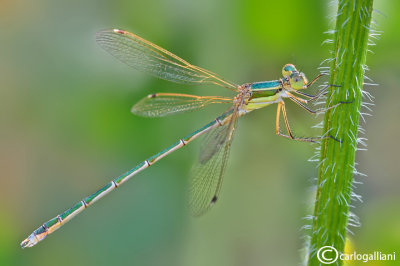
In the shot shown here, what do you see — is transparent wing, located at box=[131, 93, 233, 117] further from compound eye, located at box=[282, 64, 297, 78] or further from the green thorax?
compound eye, located at box=[282, 64, 297, 78]

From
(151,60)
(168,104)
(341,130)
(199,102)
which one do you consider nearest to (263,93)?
(199,102)

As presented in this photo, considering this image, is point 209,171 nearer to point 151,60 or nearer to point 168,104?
point 168,104

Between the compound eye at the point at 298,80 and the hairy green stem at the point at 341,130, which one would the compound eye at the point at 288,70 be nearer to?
the compound eye at the point at 298,80

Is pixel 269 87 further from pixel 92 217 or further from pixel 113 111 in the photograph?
pixel 92 217

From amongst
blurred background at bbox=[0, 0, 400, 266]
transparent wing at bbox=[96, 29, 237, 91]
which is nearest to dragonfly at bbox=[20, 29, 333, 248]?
transparent wing at bbox=[96, 29, 237, 91]

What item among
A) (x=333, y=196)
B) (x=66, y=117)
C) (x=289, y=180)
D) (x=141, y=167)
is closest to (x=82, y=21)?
(x=66, y=117)

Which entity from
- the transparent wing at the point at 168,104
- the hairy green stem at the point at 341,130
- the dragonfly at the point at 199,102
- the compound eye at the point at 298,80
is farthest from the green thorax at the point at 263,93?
the hairy green stem at the point at 341,130
